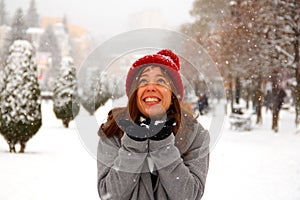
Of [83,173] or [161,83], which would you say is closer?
[161,83]

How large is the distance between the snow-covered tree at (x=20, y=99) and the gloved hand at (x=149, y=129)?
380 inches

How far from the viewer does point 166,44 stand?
6.09 feet

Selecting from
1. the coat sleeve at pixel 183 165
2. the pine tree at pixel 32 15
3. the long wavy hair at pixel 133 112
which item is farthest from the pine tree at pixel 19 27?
the coat sleeve at pixel 183 165

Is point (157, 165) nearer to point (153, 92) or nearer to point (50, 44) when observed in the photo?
point (153, 92)

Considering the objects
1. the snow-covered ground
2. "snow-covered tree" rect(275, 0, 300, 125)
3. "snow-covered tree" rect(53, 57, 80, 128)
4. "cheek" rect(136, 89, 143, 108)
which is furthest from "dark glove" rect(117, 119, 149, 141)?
"snow-covered tree" rect(53, 57, 80, 128)

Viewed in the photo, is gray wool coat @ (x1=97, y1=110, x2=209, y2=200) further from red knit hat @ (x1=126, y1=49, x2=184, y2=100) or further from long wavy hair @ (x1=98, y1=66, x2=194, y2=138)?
red knit hat @ (x1=126, y1=49, x2=184, y2=100)

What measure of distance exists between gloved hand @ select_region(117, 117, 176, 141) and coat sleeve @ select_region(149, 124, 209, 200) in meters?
0.05

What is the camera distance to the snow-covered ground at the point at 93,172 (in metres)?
7.34

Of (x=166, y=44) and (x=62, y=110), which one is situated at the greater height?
(x=166, y=44)

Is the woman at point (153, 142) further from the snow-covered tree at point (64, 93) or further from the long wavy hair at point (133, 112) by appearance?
the snow-covered tree at point (64, 93)

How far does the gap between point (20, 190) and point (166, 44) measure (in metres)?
6.29

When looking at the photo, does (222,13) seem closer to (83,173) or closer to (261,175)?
(261,175)

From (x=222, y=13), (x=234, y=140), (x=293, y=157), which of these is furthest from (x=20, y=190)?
(x=222, y=13)

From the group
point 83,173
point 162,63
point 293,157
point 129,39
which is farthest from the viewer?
point 293,157
